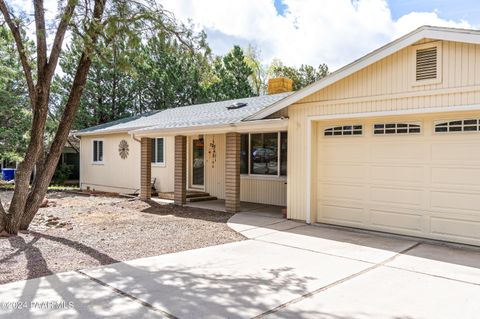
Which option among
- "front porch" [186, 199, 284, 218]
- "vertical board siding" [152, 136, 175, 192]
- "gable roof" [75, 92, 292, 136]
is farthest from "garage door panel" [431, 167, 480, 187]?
"vertical board siding" [152, 136, 175, 192]

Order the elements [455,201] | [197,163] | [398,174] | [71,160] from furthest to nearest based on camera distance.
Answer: [71,160] → [197,163] → [398,174] → [455,201]

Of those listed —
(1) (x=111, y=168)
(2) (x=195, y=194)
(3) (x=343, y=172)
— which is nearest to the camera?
(3) (x=343, y=172)

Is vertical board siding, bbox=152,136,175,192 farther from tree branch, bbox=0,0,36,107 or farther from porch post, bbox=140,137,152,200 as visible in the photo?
tree branch, bbox=0,0,36,107

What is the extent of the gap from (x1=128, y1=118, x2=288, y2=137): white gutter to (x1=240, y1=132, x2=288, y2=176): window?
1249 millimetres

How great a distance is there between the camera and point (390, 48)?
6898 millimetres

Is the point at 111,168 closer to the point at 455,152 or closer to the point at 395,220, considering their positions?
the point at 395,220

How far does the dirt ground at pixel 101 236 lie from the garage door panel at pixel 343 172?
254cm

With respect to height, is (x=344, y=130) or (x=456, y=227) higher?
(x=344, y=130)

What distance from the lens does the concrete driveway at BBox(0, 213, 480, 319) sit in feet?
12.2

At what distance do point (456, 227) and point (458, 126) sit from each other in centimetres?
179

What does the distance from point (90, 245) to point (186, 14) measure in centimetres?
528

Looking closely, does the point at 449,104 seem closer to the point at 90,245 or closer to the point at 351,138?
the point at 351,138

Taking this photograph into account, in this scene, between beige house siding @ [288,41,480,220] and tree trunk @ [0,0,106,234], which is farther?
tree trunk @ [0,0,106,234]

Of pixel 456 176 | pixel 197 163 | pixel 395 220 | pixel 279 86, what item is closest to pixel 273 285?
pixel 395 220
